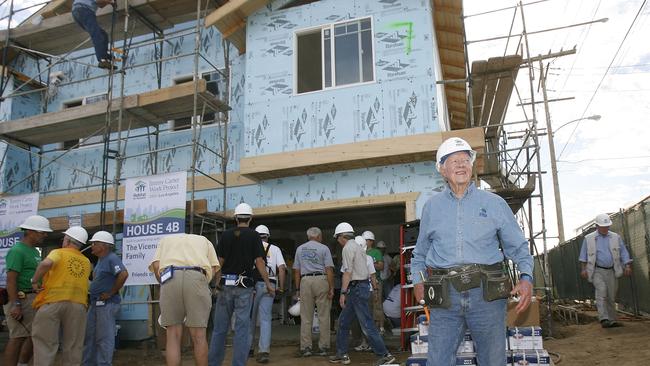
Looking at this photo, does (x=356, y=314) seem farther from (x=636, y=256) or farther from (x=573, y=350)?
(x=636, y=256)

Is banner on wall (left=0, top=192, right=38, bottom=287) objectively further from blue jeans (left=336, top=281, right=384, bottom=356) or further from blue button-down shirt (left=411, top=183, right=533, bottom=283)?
blue button-down shirt (left=411, top=183, right=533, bottom=283)

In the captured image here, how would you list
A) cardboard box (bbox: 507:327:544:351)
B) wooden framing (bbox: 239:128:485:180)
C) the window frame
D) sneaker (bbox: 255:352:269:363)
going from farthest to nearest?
the window frame, wooden framing (bbox: 239:128:485:180), sneaker (bbox: 255:352:269:363), cardboard box (bbox: 507:327:544:351)

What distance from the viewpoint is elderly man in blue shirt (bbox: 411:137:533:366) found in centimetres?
333

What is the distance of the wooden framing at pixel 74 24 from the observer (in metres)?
11.7

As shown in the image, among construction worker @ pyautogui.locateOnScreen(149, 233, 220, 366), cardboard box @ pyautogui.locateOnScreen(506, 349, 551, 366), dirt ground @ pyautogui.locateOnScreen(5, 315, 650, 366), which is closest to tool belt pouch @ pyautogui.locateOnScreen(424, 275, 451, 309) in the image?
cardboard box @ pyautogui.locateOnScreen(506, 349, 551, 366)

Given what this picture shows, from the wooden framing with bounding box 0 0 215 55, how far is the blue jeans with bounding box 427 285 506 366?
10384 mm

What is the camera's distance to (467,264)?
3.42 meters

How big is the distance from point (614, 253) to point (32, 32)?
1378 cm

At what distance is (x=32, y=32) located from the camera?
41.2 ft

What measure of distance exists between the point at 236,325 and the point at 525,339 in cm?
323

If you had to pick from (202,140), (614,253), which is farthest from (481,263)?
(202,140)

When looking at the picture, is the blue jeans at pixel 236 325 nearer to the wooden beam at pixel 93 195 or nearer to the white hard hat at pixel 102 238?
the white hard hat at pixel 102 238

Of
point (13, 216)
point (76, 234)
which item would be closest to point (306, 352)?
point (76, 234)

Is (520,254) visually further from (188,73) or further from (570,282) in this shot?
(570,282)
